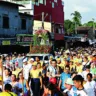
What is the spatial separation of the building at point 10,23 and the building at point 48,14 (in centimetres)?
632

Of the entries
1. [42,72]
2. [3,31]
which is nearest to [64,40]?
[3,31]

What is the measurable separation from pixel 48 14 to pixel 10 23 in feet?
58.2

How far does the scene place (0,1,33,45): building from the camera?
43.2 m

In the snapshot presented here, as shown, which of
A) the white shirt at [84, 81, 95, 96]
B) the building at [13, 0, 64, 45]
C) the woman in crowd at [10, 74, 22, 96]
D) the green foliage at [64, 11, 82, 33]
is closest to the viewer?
the white shirt at [84, 81, 95, 96]

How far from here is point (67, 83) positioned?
826 centimetres

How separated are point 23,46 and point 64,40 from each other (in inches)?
857

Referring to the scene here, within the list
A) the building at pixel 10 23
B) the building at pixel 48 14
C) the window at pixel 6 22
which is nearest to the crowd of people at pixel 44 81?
the building at pixel 10 23

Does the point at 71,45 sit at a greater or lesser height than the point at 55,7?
lesser

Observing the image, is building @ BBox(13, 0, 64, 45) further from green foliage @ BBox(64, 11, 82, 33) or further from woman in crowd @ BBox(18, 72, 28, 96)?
green foliage @ BBox(64, 11, 82, 33)

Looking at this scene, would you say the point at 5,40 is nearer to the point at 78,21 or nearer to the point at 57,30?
the point at 57,30

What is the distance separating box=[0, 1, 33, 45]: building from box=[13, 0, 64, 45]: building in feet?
20.7

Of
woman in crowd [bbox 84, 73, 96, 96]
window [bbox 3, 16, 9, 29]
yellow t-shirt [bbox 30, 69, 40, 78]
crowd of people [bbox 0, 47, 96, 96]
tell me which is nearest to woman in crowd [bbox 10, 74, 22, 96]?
crowd of people [bbox 0, 47, 96, 96]

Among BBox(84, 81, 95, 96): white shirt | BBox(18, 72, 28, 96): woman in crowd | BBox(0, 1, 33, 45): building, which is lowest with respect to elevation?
BBox(18, 72, 28, 96): woman in crowd

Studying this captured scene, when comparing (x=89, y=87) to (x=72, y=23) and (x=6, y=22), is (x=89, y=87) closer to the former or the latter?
(x=6, y=22)
